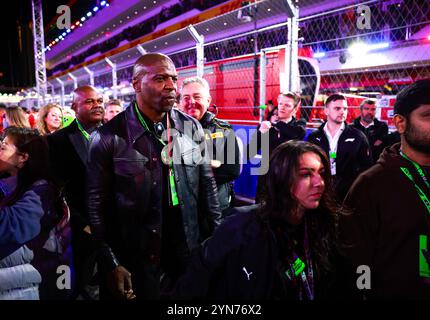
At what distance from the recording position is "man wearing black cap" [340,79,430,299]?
170 cm

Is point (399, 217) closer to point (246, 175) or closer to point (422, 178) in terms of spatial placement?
point (422, 178)

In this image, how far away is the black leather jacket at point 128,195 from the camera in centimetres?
191

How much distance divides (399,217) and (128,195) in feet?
4.95

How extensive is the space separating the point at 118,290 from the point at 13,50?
7.58m

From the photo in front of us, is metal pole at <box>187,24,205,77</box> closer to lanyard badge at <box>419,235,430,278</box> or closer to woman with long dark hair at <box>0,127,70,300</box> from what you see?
woman with long dark hair at <box>0,127,70,300</box>

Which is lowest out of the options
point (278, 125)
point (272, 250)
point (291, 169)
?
point (272, 250)

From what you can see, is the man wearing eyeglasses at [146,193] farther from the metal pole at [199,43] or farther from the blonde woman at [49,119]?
the metal pole at [199,43]

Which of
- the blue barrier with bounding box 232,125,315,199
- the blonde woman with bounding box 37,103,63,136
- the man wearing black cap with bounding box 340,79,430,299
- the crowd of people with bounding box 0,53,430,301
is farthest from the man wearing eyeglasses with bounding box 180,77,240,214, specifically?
the blonde woman with bounding box 37,103,63,136

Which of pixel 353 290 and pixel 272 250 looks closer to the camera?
pixel 272 250

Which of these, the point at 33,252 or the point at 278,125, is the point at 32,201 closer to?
the point at 33,252

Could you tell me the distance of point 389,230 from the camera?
1.74 meters

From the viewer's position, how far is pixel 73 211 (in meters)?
2.61

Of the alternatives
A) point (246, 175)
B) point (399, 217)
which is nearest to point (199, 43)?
point (246, 175)
